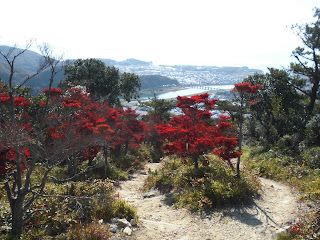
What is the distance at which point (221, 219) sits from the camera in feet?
19.8

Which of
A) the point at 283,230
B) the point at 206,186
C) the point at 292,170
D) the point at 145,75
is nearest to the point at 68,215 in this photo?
the point at 206,186

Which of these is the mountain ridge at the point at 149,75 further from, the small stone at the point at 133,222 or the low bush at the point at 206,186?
the low bush at the point at 206,186

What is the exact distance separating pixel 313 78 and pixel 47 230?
14.6 meters

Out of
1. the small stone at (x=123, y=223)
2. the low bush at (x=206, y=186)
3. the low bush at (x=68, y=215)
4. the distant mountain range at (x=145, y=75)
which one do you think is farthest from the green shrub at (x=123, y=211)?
the distant mountain range at (x=145, y=75)

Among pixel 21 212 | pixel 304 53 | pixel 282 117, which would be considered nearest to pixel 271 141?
pixel 282 117

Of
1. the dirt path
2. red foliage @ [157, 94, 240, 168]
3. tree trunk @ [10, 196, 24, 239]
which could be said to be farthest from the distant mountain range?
red foliage @ [157, 94, 240, 168]

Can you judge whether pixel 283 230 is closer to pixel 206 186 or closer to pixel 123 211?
pixel 206 186

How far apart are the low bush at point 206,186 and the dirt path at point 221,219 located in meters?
0.29

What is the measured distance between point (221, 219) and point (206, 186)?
116 cm

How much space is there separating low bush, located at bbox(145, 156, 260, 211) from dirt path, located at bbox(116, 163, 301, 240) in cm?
29

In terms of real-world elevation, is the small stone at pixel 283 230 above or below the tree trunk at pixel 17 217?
below

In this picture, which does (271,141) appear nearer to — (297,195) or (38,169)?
(297,195)

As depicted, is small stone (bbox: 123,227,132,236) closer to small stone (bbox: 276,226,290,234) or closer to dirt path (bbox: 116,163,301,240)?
dirt path (bbox: 116,163,301,240)

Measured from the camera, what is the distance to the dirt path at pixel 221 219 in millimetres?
5383
